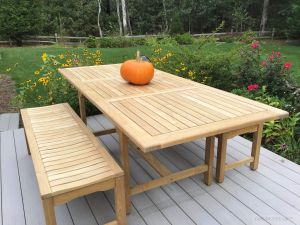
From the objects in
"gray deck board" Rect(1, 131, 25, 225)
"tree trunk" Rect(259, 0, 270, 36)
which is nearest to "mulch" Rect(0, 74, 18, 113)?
"gray deck board" Rect(1, 131, 25, 225)

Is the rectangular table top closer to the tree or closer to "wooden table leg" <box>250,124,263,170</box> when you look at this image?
"wooden table leg" <box>250,124,263,170</box>

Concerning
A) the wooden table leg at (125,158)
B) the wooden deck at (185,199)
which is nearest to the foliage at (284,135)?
the wooden deck at (185,199)

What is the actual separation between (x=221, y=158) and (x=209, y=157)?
11 centimetres

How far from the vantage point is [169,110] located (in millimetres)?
2041

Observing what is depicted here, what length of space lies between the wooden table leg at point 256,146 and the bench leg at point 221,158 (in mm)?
373

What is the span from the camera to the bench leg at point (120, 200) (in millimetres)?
1898

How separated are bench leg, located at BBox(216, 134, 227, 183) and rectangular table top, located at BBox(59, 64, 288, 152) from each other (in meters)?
0.38

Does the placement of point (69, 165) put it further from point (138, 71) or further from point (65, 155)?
point (138, 71)

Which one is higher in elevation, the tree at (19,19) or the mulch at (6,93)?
the tree at (19,19)

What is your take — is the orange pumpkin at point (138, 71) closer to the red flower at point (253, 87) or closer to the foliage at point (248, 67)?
the red flower at point (253, 87)

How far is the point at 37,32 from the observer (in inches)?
575

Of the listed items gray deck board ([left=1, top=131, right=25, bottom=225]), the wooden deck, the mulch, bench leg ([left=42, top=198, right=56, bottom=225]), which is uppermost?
bench leg ([left=42, top=198, right=56, bottom=225])

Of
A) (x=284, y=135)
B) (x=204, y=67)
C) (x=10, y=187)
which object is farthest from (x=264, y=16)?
(x=10, y=187)

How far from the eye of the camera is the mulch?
15.3 ft
